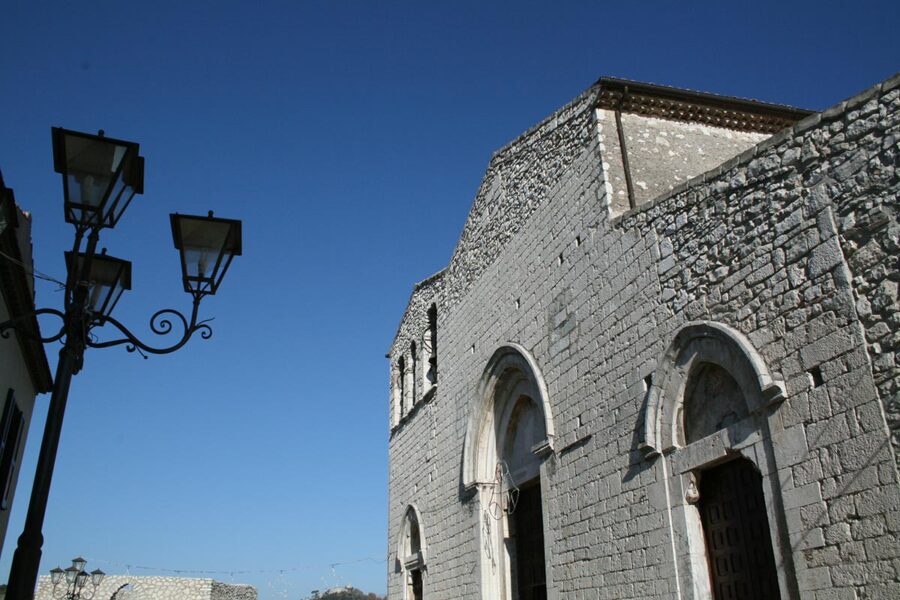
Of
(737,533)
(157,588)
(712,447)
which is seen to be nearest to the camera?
(737,533)

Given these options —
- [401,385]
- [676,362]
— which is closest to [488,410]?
[676,362]

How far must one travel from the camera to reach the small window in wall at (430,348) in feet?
53.6

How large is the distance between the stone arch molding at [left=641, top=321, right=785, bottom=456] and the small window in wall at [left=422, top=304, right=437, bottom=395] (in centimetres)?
848

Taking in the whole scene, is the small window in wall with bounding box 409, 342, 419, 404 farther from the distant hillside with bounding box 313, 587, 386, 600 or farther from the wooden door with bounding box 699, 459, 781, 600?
the distant hillside with bounding box 313, 587, 386, 600

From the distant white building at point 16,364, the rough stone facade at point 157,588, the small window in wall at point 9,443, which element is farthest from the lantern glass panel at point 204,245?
the rough stone facade at point 157,588

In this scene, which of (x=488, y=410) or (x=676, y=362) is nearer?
(x=676, y=362)

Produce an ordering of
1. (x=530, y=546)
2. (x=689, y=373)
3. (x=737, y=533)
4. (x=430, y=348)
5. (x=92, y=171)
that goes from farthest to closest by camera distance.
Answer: (x=430, y=348)
(x=530, y=546)
(x=689, y=373)
(x=737, y=533)
(x=92, y=171)

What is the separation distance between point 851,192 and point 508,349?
6.58 m

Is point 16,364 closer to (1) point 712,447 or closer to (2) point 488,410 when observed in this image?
(2) point 488,410

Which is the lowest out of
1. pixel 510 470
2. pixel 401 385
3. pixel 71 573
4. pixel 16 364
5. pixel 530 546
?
pixel 530 546

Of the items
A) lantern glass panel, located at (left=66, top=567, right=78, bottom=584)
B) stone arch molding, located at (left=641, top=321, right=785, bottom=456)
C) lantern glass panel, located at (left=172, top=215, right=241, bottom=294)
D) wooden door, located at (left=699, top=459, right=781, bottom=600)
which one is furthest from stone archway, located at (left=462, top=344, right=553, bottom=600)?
lantern glass panel, located at (left=66, top=567, right=78, bottom=584)

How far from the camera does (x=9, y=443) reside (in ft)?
29.0

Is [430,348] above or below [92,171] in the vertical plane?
above

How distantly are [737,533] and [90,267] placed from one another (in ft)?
19.9
